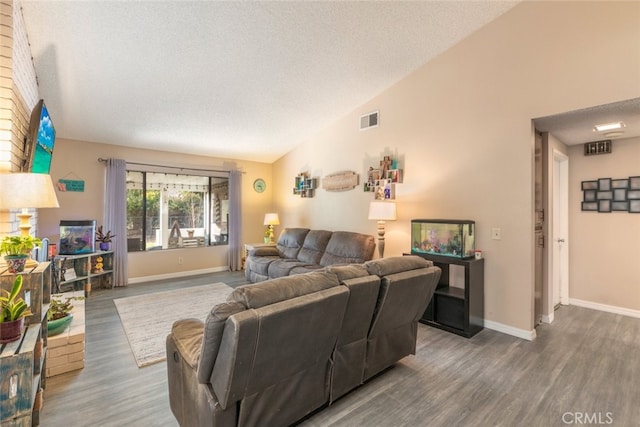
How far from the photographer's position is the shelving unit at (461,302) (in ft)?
10.1

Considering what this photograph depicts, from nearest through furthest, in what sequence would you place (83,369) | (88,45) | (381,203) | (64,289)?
1. (83,369)
2. (88,45)
3. (381,203)
4. (64,289)

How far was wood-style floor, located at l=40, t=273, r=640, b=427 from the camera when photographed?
1.84 metres

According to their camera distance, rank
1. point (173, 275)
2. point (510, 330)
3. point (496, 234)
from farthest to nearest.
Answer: point (173, 275) < point (496, 234) < point (510, 330)

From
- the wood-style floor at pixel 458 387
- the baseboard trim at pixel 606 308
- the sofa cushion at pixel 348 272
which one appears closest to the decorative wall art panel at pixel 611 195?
the baseboard trim at pixel 606 308

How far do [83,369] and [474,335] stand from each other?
11.9ft

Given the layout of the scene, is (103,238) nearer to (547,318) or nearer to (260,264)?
(260,264)

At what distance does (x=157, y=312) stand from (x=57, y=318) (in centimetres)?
130

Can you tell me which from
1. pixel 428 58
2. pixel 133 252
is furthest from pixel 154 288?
pixel 428 58

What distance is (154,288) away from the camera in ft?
15.9

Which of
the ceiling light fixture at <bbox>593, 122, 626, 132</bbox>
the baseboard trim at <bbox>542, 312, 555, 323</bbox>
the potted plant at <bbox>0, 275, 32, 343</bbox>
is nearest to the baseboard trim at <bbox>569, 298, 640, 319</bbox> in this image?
the baseboard trim at <bbox>542, 312, 555, 323</bbox>

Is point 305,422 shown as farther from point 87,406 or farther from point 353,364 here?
point 87,406

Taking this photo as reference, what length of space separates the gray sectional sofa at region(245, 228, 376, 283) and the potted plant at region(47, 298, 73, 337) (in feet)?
7.91

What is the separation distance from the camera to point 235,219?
6215mm

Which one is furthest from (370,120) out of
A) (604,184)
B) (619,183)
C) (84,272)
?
(84,272)
